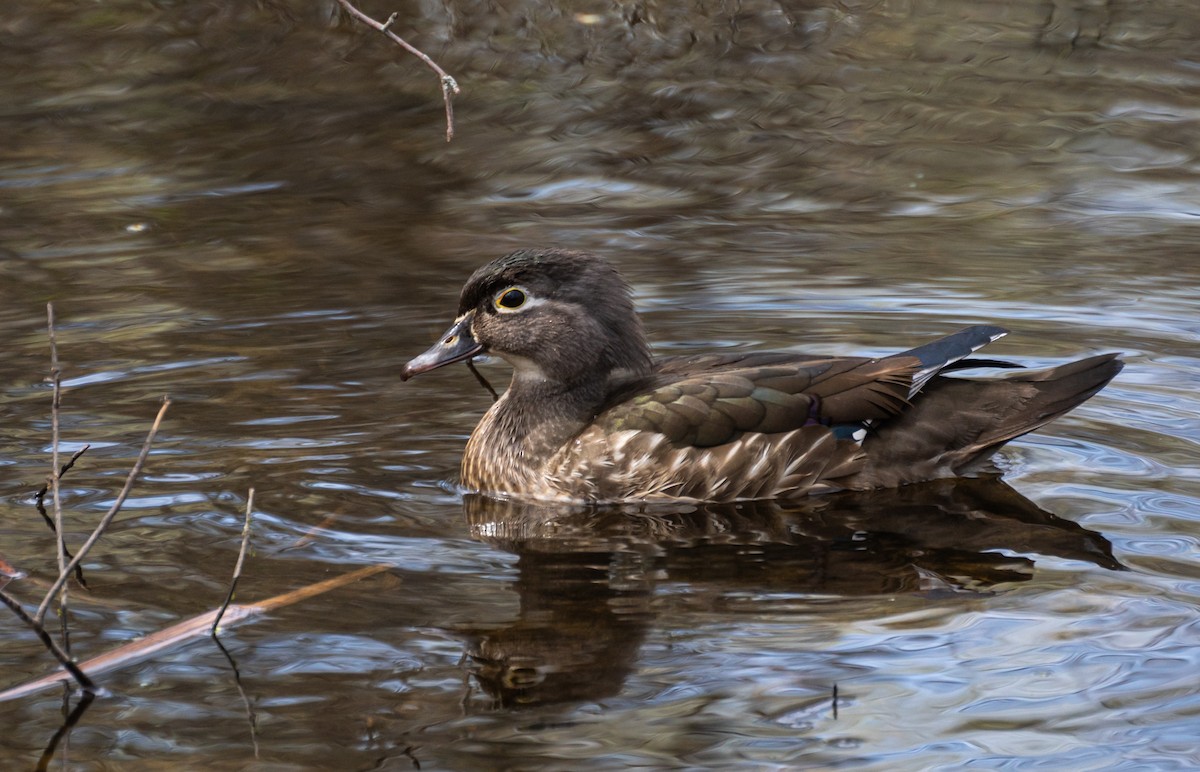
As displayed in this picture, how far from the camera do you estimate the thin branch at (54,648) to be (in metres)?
5.37

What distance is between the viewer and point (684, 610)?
649cm

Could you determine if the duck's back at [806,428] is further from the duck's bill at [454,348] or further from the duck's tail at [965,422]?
the duck's bill at [454,348]

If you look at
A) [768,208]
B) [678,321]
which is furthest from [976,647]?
[768,208]

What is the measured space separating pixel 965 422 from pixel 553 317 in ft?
6.74

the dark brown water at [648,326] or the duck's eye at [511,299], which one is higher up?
the duck's eye at [511,299]

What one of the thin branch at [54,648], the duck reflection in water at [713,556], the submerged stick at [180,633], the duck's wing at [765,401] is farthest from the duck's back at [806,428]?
the thin branch at [54,648]

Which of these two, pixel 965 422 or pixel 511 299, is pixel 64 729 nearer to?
pixel 511 299

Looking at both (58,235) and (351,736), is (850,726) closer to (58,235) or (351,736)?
(351,736)

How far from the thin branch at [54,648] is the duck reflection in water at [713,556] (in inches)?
52.8

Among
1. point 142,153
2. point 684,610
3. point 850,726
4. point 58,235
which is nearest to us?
point 850,726

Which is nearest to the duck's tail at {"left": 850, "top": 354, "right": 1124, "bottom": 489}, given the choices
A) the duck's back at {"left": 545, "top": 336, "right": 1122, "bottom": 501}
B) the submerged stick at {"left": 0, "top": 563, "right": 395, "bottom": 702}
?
the duck's back at {"left": 545, "top": 336, "right": 1122, "bottom": 501}

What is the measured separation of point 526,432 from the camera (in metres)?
8.17

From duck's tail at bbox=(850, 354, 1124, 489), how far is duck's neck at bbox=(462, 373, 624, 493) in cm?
140

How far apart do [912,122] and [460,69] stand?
13.6ft
